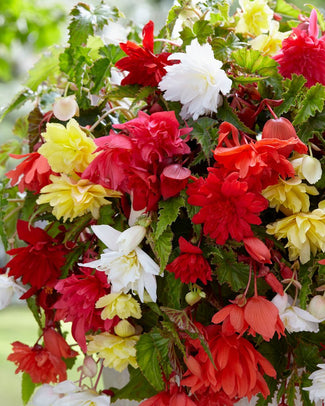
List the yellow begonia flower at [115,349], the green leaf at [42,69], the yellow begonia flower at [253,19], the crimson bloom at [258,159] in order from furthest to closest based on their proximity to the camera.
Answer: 1. the green leaf at [42,69]
2. the yellow begonia flower at [253,19]
3. the yellow begonia flower at [115,349]
4. the crimson bloom at [258,159]

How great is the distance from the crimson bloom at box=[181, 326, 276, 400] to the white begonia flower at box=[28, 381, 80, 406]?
16 centimetres

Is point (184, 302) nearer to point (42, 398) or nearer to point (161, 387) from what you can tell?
point (161, 387)

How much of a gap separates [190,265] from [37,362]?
28 cm

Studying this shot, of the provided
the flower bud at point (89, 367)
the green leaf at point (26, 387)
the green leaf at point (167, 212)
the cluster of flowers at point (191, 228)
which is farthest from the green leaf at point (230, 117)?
the green leaf at point (26, 387)

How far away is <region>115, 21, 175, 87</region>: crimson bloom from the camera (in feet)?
1.83

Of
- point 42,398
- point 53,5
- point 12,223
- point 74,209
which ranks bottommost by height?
point 53,5

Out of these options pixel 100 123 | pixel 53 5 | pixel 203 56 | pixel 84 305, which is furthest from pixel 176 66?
pixel 53 5

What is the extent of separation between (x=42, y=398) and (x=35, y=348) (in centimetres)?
6

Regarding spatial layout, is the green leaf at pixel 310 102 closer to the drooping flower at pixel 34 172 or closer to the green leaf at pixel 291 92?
the green leaf at pixel 291 92

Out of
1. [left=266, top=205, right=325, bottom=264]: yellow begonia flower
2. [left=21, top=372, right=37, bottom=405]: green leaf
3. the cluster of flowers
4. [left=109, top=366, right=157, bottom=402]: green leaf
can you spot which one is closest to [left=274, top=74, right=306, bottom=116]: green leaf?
the cluster of flowers

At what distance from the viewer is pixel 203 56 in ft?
1.73

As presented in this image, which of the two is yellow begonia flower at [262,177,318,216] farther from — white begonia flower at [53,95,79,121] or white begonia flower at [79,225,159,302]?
white begonia flower at [53,95,79,121]

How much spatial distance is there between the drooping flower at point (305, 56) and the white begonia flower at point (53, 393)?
43 cm

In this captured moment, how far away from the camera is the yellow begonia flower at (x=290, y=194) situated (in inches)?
20.2
